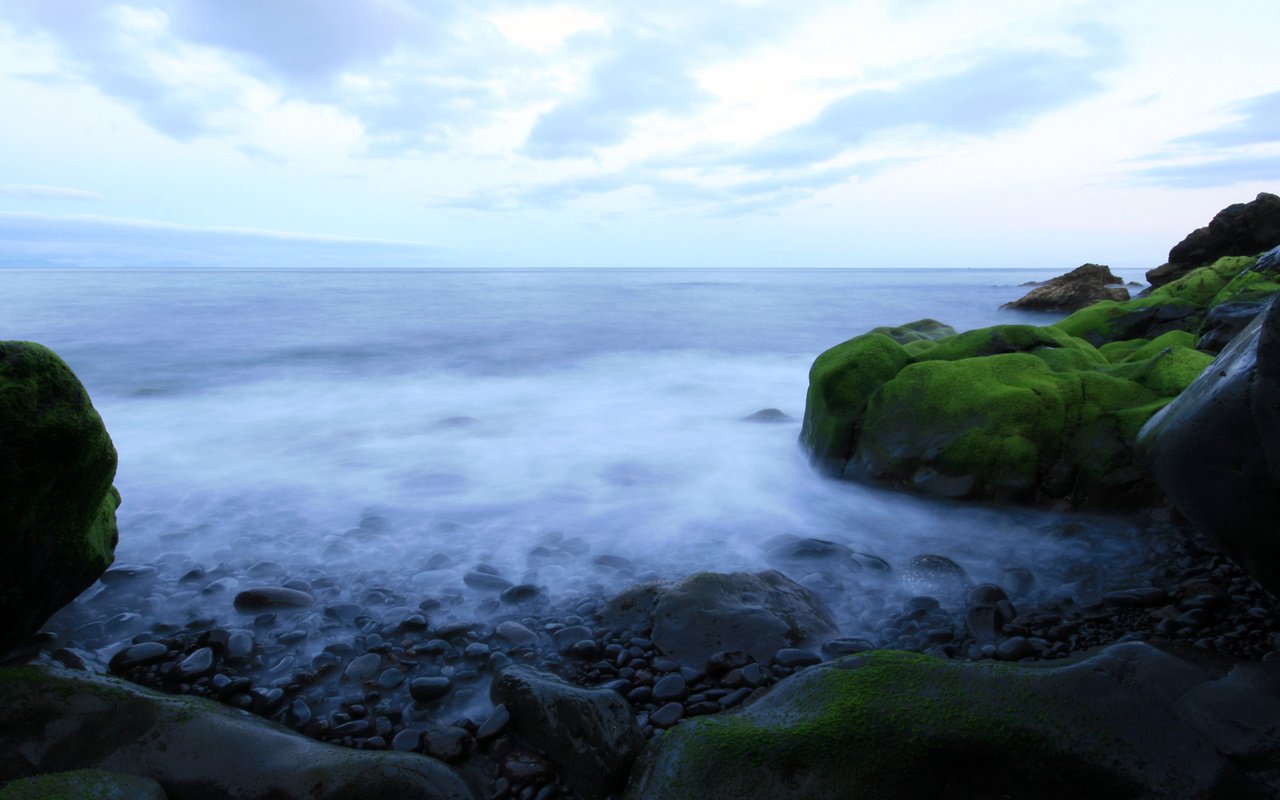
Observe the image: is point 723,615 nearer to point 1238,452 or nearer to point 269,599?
point 1238,452

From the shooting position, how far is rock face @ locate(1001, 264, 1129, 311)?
1406 inches

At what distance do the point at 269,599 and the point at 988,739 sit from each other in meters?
4.56

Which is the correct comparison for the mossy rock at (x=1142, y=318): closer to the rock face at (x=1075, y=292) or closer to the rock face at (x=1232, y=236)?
the rock face at (x=1232, y=236)

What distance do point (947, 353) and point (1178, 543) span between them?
11.9 ft

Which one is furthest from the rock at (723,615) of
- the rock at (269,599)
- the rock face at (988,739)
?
the rock at (269,599)

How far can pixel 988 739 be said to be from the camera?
120 inches

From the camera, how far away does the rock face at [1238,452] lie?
3.51 meters

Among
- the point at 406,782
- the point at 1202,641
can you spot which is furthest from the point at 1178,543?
the point at 406,782

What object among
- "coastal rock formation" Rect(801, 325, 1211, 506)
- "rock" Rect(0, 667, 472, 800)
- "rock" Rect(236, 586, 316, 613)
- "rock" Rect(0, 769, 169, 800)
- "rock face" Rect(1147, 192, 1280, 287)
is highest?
"rock face" Rect(1147, 192, 1280, 287)

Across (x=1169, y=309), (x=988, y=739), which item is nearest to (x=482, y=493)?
(x=988, y=739)

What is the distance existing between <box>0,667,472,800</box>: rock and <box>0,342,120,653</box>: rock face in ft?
2.09

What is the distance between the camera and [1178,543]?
5660 millimetres

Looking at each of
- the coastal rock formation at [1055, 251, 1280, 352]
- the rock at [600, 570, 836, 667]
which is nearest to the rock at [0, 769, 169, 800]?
the rock at [600, 570, 836, 667]

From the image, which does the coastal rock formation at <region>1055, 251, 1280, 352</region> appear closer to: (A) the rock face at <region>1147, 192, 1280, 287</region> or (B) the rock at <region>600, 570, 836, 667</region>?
(B) the rock at <region>600, 570, 836, 667</region>
